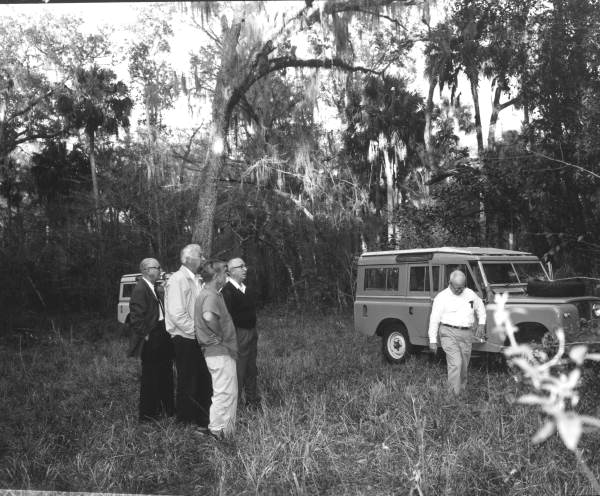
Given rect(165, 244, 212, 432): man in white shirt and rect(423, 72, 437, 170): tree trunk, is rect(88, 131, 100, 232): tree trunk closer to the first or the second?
rect(423, 72, 437, 170): tree trunk

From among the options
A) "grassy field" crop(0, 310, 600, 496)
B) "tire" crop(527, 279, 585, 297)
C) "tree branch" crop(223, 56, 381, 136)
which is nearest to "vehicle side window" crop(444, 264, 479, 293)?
"tire" crop(527, 279, 585, 297)

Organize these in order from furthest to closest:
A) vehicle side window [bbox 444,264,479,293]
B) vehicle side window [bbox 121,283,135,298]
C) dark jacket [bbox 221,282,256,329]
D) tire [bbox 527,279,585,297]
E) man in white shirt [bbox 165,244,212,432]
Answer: vehicle side window [bbox 121,283,135,298]
vehicle side window [bbox 444,264,479,293]
tire [bbox 527,279,585,297]
dark jacket [bbox 221,282,256,329]
man in white shirt [bbox 165,244,212,432]

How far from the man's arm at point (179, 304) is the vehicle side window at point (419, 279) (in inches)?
188

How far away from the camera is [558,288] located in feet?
24.3

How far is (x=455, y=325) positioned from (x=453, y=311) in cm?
13

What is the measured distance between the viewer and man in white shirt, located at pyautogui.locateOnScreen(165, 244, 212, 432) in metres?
5.09

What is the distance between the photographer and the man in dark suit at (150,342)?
18.1 ft

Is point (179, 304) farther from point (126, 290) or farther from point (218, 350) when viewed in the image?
point (126, 290)

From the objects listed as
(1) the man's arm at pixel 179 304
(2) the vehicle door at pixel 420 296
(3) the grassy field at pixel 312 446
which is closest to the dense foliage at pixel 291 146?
(2) the vehicle door at pixel 420 296

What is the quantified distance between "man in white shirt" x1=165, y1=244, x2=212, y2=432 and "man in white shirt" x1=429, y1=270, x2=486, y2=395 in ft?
7.34

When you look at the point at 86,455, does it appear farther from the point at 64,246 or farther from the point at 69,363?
the point at 64,246

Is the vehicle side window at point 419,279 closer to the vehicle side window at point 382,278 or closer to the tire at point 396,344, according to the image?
the vehicle side window at point 382,278

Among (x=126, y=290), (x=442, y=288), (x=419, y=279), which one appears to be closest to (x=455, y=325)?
(x=442, y=288)

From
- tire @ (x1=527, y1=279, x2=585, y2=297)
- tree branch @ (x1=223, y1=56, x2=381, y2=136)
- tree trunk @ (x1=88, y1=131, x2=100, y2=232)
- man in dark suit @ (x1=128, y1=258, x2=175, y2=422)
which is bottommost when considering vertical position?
man in dark suit @ (x1=128, y1=258, x2=175, y2=422)
